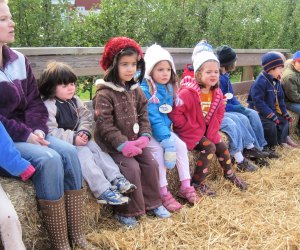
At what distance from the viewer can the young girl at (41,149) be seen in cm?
268

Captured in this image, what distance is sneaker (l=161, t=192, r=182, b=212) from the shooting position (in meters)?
3.59

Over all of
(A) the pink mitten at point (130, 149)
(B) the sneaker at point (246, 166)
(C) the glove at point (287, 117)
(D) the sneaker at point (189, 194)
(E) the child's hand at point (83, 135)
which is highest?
(E) the child's hand at point (83, 135)

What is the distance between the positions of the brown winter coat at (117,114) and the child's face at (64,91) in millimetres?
A: 231

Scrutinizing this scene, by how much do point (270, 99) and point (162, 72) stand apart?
94.4 inches

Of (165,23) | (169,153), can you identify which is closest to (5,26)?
(169,153)

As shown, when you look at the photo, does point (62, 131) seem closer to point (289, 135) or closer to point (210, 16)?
point (289, 135)

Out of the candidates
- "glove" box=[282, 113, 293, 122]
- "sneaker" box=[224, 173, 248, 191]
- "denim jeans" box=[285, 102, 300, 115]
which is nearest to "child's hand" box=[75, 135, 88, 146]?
"sneaker" box=[224, 173, 248, 191]

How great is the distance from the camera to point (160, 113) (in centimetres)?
395

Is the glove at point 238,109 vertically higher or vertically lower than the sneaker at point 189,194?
higher

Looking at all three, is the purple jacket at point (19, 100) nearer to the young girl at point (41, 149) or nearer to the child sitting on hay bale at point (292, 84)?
the young girl at point (41, 149)

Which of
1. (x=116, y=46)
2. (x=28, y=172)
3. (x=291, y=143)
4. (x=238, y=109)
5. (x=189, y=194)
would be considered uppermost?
(x=116, y=46)

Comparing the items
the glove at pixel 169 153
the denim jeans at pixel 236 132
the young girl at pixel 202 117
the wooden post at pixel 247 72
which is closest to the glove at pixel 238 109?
the denim jeans at pixel 236 132

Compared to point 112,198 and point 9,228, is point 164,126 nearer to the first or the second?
point 112,198

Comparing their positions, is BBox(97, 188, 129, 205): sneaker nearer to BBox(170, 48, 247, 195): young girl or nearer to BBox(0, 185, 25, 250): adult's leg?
BBox(0, 185, 25, 250): adult's leg
